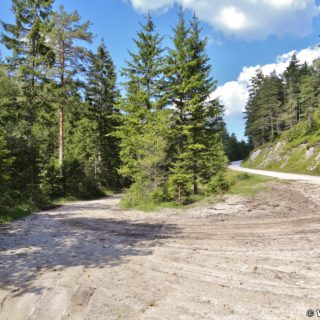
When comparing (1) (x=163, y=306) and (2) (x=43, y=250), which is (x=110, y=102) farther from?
(1) (x=163, y=306)

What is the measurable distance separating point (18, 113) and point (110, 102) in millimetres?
13371

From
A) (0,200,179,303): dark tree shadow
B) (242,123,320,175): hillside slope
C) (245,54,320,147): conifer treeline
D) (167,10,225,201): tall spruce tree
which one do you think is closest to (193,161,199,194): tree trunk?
(167,10,225,201): tall spruce tree

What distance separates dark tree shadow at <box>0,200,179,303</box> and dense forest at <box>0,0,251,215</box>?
400cm

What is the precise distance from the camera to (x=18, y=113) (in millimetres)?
20297

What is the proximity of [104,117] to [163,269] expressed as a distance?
89.7 ft

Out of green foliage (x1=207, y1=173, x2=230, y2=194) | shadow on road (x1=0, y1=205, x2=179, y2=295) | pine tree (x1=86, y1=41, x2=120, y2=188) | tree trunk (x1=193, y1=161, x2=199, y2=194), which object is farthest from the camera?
pine tree (x1=86, y1=41, x2=120, y2=188)

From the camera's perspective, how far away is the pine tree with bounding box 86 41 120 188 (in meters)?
31.4

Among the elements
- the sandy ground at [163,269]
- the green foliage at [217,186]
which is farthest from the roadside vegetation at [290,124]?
the sandy ground at [163,269]

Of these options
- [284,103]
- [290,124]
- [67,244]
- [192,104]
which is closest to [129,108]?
[192,104]

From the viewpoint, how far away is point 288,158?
4312 cm

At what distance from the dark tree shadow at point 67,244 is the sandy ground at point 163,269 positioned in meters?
0.03

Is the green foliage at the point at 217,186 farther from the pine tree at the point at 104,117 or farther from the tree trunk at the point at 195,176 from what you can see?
the pine tree at the point at 104,117

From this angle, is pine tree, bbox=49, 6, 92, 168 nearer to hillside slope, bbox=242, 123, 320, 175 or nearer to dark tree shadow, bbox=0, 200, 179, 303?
dark tree shadow, bbox=0, 200, 179, 303

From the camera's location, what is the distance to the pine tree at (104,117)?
31406mm
